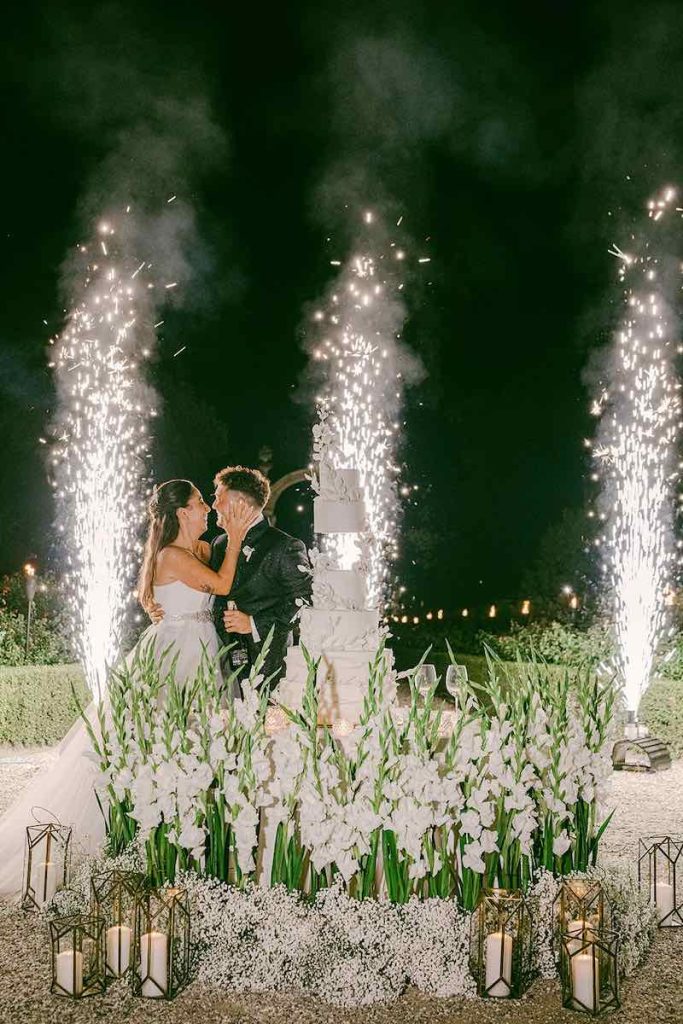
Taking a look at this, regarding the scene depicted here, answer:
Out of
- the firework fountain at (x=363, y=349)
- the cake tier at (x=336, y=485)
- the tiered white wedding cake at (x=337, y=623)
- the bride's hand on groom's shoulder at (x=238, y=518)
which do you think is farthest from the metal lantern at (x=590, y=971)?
the firework fountain at (x=363, y=349)

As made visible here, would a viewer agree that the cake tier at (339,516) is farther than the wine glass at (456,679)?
Yes

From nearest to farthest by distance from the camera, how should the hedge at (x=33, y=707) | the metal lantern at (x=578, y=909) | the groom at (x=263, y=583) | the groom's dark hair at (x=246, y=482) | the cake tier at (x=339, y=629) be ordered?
the metal lantern at (x=578, y=909) < the cake tier at (x=339, y=629) < the groom's dark hair at (x=246, y=482) < the groom at (x=263, y=583) < the hedge at (x=33, y=707)

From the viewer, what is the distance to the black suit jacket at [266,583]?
6805 mm

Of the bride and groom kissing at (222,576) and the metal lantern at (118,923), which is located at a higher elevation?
the bride and groom kissing at (222,576)

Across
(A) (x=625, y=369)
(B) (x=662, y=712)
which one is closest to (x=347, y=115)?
(A) (x=625, y=369)

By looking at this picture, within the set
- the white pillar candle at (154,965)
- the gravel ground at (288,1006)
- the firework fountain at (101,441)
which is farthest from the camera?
the firework fountain at (101,441)

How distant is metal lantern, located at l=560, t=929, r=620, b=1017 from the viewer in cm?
376

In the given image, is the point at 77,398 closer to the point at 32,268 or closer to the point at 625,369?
the point at 32,268

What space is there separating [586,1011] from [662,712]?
684 cm

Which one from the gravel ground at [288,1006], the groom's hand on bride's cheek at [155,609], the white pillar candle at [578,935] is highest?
the groom's hand on bride's cheek at [155,609]

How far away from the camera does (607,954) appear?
3.88 meters

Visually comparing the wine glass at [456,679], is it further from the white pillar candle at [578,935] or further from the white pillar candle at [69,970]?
the white pillar candle at [69,970]

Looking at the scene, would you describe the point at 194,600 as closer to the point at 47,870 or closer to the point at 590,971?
the point at 47,870

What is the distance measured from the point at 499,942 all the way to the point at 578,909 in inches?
15.3
